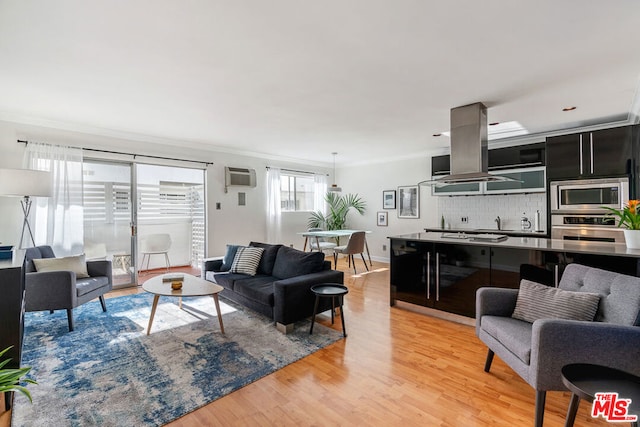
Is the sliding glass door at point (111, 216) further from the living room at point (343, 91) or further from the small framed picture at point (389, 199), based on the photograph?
the small framed picture at point (389, 199)

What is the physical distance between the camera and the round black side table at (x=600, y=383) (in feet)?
4.22

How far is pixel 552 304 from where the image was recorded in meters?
2.11

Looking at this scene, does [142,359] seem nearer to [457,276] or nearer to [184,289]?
[184,289]

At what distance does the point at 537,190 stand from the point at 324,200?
14.7ft

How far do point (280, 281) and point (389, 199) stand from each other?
181 inches

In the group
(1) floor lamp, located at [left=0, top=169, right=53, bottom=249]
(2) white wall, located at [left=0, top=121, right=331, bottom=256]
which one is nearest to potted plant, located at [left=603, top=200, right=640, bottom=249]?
(2) white wall, located at [left=0, top=121, right=331, bottom=256]

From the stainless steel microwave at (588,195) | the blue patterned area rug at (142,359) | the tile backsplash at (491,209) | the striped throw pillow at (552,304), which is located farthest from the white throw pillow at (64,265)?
the stainless steel microwave at (588,195)

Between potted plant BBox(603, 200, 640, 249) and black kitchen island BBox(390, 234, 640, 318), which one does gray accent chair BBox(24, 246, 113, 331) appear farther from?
potted plant BBox(603, 200, 640, 249)

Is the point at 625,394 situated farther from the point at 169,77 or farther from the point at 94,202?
the point at 94,202

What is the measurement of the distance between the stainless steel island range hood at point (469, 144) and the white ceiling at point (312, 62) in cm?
19

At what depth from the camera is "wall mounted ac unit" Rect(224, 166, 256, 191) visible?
5977 millimetres

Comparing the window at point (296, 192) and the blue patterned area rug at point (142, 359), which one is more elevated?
the window at point (296, 192)

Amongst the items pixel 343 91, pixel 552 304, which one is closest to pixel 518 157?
pixel 343 91

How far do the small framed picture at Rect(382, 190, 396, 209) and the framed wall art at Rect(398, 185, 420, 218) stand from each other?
157 millimetres
